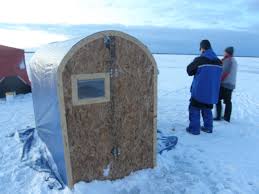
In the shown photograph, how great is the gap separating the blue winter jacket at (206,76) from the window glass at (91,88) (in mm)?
2449

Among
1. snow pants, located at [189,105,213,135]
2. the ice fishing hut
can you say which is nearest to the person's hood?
snow pants, located at [189,105,213,135]

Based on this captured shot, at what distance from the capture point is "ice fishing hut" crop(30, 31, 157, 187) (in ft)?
12.5

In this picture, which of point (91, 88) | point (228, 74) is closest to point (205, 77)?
point (228, 74)

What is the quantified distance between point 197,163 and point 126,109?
1766 mm

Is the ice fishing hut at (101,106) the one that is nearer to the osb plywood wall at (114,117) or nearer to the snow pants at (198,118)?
the osb plywood wall at (114,117)

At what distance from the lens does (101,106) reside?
4.10 meters

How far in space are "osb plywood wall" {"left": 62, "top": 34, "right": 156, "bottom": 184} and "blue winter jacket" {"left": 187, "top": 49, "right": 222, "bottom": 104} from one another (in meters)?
1.65

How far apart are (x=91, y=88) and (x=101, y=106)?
1.04 ft

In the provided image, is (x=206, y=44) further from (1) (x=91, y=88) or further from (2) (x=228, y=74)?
(1) (x=91, y=88)

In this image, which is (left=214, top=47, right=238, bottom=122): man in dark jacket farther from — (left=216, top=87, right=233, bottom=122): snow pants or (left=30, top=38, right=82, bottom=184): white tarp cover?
(left=30, top=38, right=82, bottom=184): white tarp cover

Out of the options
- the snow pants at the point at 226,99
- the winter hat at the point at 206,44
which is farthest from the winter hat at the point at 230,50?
the winter hat at the point at 206,44

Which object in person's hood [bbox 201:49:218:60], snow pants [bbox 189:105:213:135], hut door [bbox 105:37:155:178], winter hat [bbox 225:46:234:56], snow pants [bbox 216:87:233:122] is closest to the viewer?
hut door [bbox 105:37:155:178]

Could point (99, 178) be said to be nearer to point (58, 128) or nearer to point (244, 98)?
point (58, 128)

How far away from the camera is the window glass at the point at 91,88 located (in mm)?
3908
